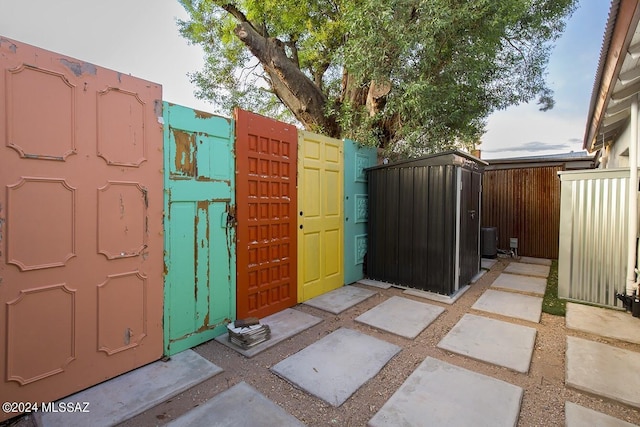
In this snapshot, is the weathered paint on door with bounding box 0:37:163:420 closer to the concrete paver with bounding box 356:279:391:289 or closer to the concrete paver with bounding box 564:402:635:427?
the concrete paver with bounding box 564:402:635:427

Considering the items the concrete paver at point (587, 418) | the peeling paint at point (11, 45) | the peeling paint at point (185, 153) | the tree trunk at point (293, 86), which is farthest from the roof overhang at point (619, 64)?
the tree trunk at point (293, 86)

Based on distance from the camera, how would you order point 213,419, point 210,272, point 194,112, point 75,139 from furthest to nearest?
point 210,272, point 194,112, point 75,139, point 213,419

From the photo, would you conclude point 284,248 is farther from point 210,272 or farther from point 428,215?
point 428,215

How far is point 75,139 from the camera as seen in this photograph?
184cm

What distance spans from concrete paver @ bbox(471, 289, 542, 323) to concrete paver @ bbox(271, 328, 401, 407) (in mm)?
1686

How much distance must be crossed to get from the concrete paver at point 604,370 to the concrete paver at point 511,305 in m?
0.63

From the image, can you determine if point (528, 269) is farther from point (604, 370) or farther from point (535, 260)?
point (604, 370)

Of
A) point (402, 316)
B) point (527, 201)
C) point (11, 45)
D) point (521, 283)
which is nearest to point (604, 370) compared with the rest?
point (402, 316)

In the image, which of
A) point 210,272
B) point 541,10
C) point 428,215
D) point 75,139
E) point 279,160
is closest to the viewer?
point 75,139

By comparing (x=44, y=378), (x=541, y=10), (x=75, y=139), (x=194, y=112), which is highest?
(x=541, y=10)

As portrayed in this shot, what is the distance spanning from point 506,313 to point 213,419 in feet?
10.7

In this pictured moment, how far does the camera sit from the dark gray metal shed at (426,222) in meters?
3.82

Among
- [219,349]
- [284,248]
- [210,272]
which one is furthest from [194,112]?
[219,349]

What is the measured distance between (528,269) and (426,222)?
3.00 m
